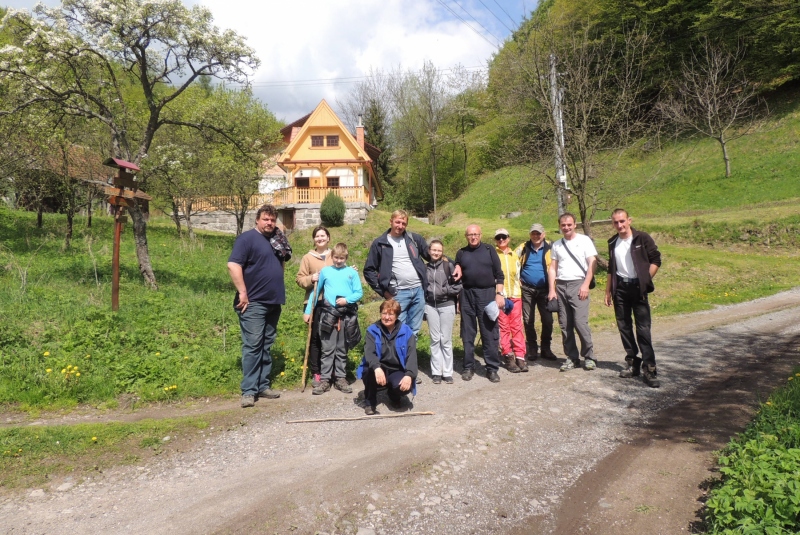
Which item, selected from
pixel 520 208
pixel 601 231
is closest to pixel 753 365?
pixel 601 231

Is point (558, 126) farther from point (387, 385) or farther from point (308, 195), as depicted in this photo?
point (308, 195)

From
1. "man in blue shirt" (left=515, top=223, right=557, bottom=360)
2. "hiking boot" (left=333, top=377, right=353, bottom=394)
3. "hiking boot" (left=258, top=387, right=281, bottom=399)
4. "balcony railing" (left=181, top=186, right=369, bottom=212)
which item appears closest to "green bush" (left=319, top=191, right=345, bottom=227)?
"balcony railing" (left=181, top=186, right=369, bottom=212)

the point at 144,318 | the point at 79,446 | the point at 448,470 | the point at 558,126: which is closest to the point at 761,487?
the point at 448,470

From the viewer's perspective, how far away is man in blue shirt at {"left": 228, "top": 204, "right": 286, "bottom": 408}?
529cm

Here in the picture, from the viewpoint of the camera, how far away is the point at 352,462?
381 cm

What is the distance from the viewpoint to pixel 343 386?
5.66 meters

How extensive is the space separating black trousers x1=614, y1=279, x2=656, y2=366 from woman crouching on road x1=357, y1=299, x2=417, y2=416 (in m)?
2.67

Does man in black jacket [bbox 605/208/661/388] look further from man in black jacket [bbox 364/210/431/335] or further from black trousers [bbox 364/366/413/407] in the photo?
black trousers [bbox 364/366/413/407]

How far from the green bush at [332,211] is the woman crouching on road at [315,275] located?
56.3 ft

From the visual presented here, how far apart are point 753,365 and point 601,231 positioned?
15.2 meters

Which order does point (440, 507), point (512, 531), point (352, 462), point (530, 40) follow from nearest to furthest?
point (512, 531)
point (440, 507)
point (352, 462)
point (530, 40)

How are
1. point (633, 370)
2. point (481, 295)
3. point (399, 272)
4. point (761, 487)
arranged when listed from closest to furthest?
point (761, 487)
point (633, 370)
point (399, 272)
point (481, 295)

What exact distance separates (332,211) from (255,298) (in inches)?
710

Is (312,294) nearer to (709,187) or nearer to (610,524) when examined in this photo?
(610,524)
